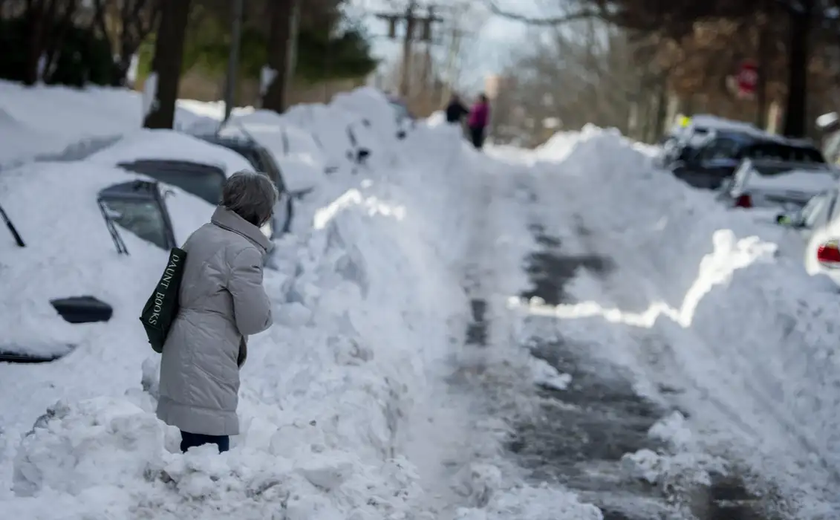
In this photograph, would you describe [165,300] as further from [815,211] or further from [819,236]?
[815,211]

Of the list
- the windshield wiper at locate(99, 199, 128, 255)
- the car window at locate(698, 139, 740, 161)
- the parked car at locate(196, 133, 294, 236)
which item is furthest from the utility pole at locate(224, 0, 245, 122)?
the windshield wiper at locate(99, 199, 128, 255)

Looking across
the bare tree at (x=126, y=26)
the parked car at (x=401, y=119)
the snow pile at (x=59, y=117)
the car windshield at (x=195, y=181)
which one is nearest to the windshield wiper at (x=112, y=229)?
the car windshield at (x=195, y=181)

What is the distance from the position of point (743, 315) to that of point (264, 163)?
5922mm

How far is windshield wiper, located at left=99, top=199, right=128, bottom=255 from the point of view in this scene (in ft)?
27.6

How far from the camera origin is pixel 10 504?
4574 mm

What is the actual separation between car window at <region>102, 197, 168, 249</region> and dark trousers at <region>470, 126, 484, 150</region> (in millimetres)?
25940

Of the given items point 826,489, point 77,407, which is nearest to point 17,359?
point 77,407

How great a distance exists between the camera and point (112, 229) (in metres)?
8.59

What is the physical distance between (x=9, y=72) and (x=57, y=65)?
157 centimetres

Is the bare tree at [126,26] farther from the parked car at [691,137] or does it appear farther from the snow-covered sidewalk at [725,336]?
the snow-covered sidewalk at [725,336]

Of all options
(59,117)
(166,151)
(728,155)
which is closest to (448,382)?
(166,151)

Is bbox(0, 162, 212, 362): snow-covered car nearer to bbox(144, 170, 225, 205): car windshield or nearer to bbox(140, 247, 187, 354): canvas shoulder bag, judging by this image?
bbox(144, 170, 225, 205): car windshield

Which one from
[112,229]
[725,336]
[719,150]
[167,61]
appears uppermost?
[167,61]

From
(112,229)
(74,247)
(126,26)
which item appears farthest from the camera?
(126,26)
